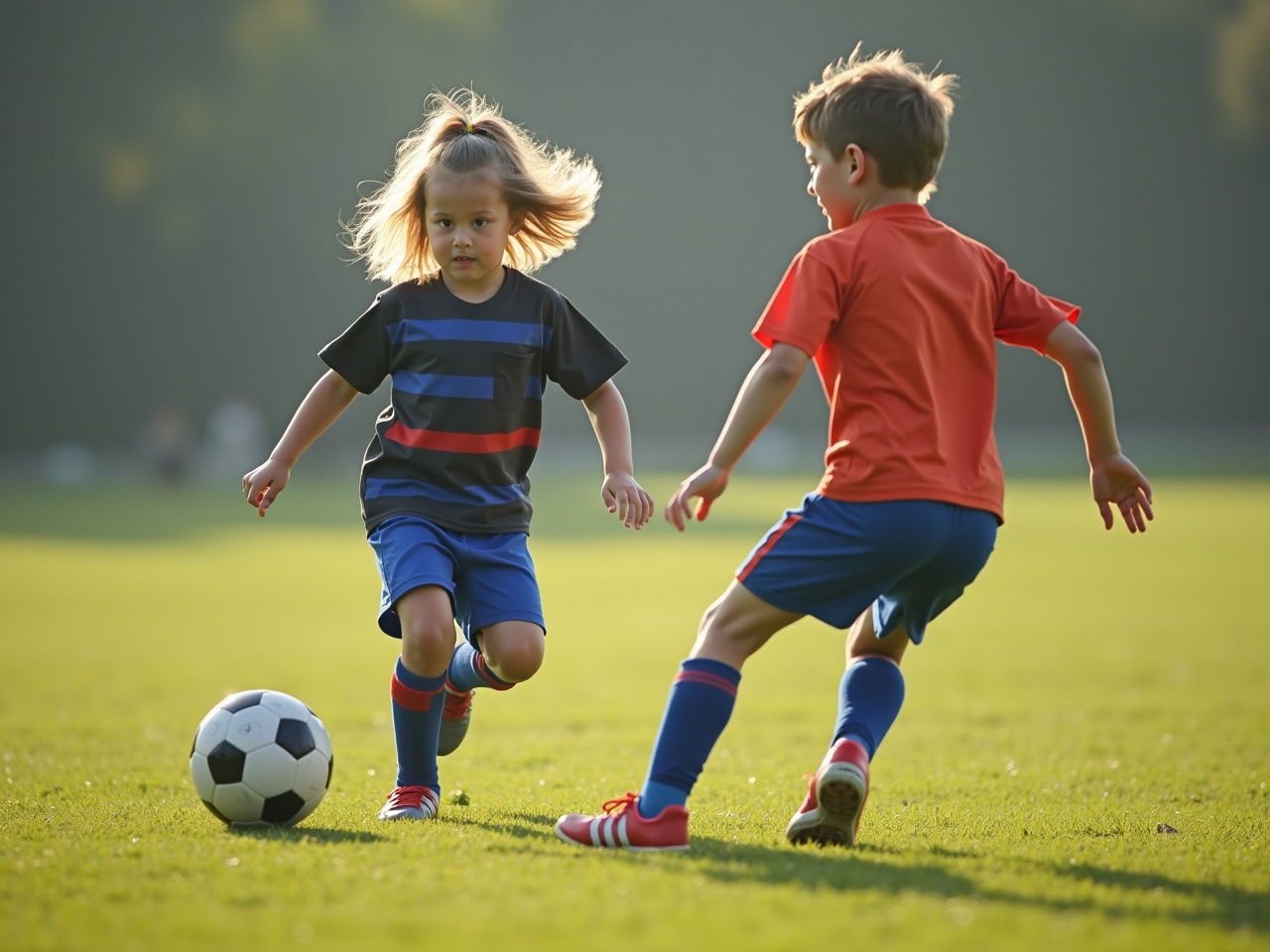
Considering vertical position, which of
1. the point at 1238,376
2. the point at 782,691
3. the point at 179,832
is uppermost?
the point at 1238,376

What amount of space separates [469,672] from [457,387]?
0.83 meters

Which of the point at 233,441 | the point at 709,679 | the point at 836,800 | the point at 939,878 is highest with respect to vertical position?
the point at 233,441

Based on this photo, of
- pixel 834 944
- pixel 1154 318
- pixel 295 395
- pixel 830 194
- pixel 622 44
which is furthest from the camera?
pixel 622 44

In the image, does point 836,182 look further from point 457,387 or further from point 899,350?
point 457,387

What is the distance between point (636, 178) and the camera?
45.1 m

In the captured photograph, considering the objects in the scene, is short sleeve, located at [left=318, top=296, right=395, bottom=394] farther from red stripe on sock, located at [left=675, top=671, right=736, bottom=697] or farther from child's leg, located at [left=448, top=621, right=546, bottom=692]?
red stripe on sock, located at [left=675, top=671, right=736, bottom=697]

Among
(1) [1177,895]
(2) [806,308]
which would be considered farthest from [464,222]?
(1) [1177,895]

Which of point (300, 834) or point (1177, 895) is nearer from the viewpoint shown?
point (1177, 895)

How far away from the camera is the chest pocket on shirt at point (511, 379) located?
382 cm

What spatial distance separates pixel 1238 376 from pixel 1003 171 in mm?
9532

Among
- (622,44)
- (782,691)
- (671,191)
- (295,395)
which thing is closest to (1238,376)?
(671,191)

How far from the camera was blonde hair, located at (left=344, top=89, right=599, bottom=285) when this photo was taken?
3916 mm

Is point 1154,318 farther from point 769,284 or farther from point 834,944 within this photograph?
point 834,944

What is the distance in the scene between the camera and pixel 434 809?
3.73 meters
